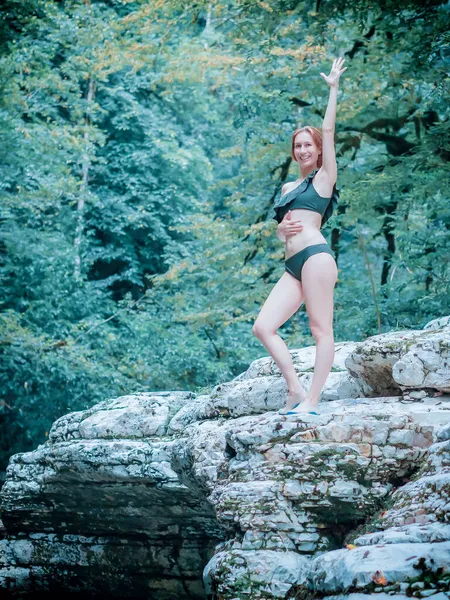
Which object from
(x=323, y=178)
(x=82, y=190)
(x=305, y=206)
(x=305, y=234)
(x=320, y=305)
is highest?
(x=82, y=190)

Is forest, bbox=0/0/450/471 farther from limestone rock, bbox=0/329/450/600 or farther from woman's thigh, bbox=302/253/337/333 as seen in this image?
woman's thigh, bbox=302/253/337/333

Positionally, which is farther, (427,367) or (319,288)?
(319,288)

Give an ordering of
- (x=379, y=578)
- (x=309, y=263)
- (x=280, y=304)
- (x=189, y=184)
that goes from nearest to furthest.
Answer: (x=379, y=578) → (x=309, y=263) → (x=280, y=304) → (x=189, y=184)

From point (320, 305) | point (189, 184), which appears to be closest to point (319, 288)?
point (320, 305)

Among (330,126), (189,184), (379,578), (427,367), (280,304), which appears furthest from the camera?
(189,184)

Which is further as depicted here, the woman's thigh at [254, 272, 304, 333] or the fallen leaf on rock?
the woman's thigh at [254, 272, 304, 333]

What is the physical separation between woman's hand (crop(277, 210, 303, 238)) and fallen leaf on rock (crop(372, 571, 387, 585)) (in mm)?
2603

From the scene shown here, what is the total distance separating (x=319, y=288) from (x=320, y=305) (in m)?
0.12

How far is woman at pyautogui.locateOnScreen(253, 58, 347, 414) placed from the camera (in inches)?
203

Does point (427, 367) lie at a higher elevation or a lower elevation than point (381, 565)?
higher

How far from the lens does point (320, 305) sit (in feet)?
17.1

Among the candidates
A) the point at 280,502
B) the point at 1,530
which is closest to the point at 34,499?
the point at 1,530

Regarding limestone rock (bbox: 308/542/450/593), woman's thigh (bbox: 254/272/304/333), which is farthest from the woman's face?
limestone rock (bbox: 308/542/450/593)

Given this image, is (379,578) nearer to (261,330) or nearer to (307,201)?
(261,330)
